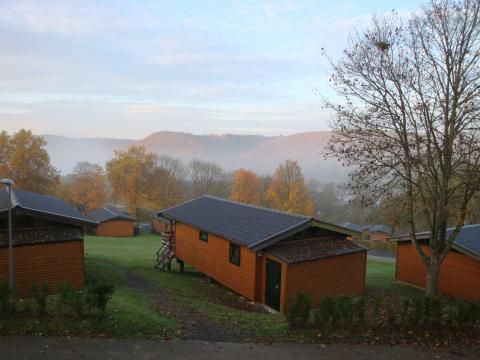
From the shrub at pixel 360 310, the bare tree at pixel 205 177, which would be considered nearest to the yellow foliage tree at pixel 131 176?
the bare tree at pixel 205 177

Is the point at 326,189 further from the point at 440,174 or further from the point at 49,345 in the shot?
the point at 49,345

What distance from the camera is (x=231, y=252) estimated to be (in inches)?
674

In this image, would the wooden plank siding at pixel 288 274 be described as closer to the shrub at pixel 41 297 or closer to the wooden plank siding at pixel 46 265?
the wooden plank siding at pixel 46 265

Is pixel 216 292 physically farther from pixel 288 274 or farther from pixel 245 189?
pixel 245 189

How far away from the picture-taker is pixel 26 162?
42469 mm

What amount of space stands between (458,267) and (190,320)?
14.4 meters

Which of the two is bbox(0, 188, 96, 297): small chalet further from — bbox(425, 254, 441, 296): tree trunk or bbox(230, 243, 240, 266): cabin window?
bbox(425, 254, 441, 296): tree trunk

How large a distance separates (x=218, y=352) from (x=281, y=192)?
56568 mm

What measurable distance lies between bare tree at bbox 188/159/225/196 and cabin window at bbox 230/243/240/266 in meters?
57.7

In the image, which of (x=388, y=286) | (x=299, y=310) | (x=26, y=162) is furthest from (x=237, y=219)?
(x=26, y=162)

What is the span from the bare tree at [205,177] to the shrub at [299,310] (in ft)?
214

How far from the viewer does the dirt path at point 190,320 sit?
30.7 ft

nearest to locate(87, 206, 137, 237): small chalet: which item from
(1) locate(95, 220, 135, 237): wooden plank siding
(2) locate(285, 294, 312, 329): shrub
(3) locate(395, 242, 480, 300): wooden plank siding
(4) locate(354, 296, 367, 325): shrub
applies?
(1) locate(95, 220, 135, 237): wooden plank siding

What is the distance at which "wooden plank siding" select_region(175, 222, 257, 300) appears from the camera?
15.9 metres
